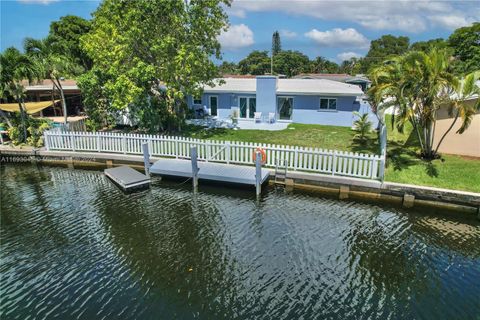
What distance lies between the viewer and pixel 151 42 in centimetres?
1833

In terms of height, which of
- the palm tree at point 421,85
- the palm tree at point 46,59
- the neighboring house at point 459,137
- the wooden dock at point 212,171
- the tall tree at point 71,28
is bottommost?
the wooden dock at point 212,171

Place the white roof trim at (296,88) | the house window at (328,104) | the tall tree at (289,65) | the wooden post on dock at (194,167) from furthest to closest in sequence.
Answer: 1. the tall tree at (289,65)
2. the house window at (328,104)
3. the white roof trim at (296,88)
4. the wooden post on dock at (194,167)

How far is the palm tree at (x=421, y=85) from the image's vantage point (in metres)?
12.3

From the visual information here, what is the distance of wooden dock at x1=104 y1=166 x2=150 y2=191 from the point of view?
13.1 meters

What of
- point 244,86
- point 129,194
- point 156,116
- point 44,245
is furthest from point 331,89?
point 44,245

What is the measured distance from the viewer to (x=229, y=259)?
849 centimetres

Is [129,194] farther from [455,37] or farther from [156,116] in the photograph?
[455,37]

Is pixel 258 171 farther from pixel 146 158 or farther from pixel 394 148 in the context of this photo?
pixel 394 148

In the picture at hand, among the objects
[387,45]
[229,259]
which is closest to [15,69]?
Result: [229,259]

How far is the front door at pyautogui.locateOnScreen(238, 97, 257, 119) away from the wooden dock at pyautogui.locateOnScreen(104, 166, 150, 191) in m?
13.3

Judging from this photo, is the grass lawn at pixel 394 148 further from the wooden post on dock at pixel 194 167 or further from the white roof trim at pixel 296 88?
the wooden post on dock at pixel 194 167

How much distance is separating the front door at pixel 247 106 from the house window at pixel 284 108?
1939 millimetres

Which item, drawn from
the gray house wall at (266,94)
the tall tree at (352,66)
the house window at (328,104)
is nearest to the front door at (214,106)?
the gray house wall at (266,94)

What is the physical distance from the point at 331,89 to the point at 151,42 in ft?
43.2
